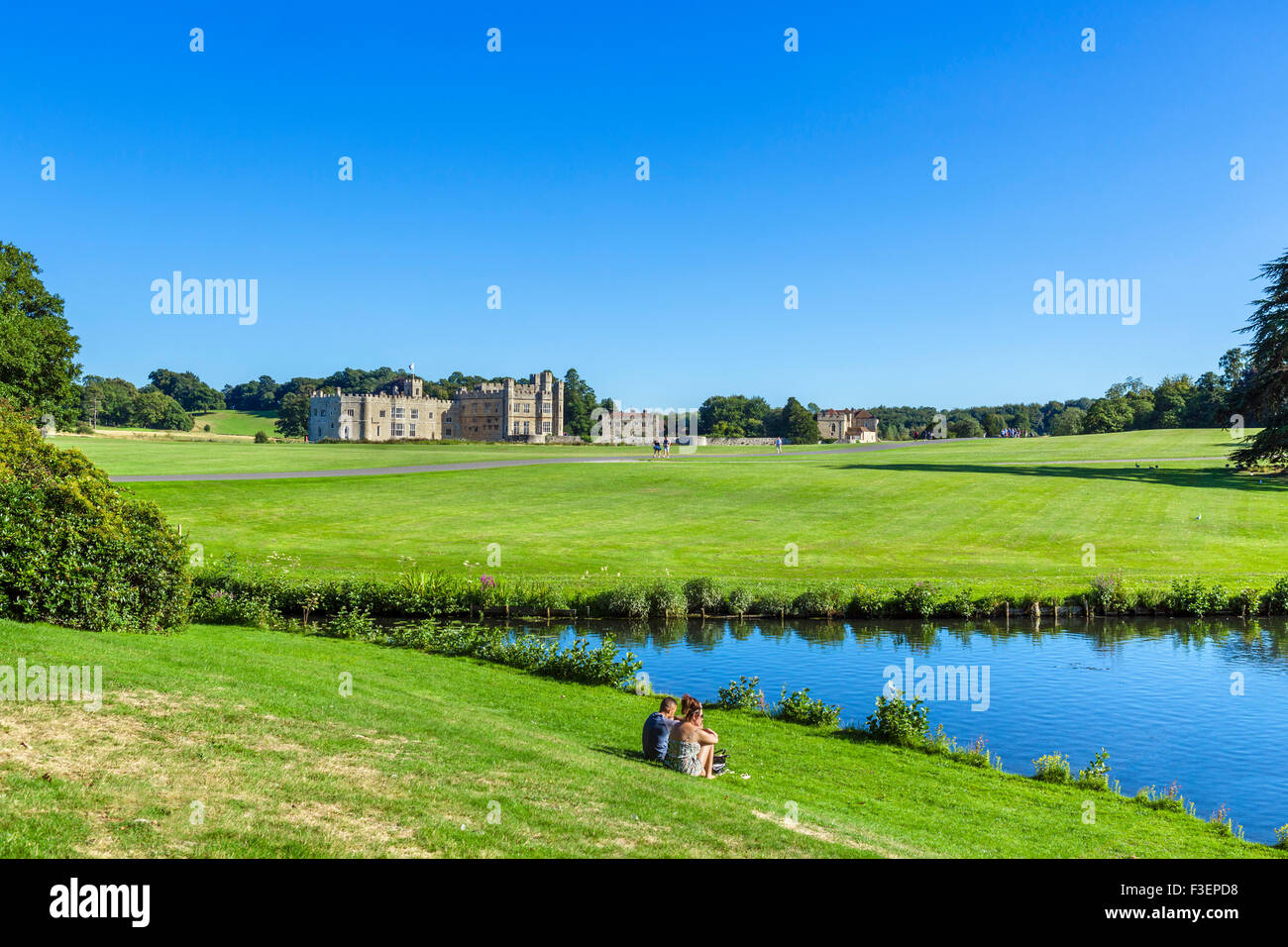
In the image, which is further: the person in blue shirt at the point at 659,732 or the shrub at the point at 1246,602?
the shrub at the point at 1246,602

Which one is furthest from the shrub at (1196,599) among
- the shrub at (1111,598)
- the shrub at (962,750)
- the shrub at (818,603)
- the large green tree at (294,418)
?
the large green tree at (294,418)

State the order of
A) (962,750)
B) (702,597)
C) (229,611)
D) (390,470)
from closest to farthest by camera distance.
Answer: (962,750) → (229,611) → (702,597) → (390,470)

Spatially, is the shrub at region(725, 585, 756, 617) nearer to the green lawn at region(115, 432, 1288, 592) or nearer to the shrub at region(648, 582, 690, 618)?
the shrub at region(648, 582, 690, 618)

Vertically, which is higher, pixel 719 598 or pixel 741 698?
pixel 719 598

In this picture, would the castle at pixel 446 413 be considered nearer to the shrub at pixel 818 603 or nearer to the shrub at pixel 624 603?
the shrub at pixel 624 603

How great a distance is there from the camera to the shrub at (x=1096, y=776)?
50.7 ft

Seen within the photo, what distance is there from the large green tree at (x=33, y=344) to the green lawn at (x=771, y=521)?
12.1m

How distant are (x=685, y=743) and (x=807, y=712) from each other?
6.95 m

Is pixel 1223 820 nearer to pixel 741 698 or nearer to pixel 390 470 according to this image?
pixel 741 698

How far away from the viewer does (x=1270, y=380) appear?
202 ft

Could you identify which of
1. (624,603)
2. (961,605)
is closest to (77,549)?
(624,603)
